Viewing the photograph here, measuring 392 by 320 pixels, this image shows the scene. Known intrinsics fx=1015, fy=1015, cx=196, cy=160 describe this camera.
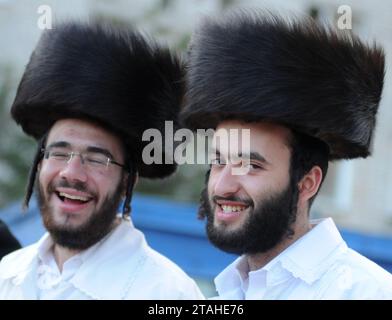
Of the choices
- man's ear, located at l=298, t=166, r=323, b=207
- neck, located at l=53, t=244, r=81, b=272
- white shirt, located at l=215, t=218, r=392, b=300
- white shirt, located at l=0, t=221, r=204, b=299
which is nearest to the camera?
white shirt, located at l=215, t=218, r=392, b=300

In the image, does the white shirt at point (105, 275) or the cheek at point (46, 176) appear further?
the cheek at point (46, 176)

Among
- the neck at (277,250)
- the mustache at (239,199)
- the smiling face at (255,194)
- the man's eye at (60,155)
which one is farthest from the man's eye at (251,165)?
the man's eye at (60,155)

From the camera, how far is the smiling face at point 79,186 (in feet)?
16.6

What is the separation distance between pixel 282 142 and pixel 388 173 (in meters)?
13.7

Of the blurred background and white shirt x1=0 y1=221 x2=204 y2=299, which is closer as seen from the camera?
white shirt x1=0 y1=221 x2=204 y2=299

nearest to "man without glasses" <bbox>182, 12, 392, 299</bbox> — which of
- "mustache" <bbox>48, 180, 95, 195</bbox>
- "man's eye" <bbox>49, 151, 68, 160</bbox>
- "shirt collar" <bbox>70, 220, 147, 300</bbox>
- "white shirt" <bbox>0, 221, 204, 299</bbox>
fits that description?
"white shirt" <bbox>0, 221, 204, 299</bbox>

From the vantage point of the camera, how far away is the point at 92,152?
511 cm

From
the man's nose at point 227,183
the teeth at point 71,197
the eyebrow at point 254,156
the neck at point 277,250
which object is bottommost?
the neck at point 277,250

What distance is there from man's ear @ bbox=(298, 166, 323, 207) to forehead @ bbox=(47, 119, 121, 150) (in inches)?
43.2

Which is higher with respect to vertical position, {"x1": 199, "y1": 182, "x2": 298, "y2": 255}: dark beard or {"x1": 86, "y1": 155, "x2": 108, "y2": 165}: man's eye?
{"x1": 86, "y1": 155, "x2": 108, "y2": 165}: man's eye

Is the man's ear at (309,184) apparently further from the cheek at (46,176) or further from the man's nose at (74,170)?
the cheek at (46,176)

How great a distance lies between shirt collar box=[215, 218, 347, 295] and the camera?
14.3 feet

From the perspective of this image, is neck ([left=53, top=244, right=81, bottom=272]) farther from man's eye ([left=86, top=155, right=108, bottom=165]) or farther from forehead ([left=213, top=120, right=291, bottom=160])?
forehead ([left=213, top=120, right=291, bottom=160])
